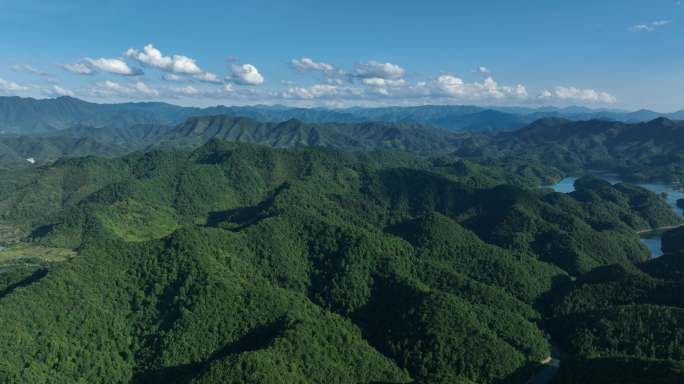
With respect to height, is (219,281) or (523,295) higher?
(219,281)

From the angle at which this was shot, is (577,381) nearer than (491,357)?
Yes

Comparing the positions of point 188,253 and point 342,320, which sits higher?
point 188,253

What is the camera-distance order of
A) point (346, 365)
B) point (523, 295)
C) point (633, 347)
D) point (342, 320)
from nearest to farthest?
point (346, 365) → point (633, 347) → point (342, 320) → point (523, 295)

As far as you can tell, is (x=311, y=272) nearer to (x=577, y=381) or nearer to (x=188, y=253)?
(x=188, y=253)

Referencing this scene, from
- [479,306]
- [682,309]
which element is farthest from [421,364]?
[682,309]

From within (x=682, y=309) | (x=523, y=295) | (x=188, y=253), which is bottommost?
(x=523, y=295)

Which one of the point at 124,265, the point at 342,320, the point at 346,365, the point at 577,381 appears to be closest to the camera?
the point at 577,381

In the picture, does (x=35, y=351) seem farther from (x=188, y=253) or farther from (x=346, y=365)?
(x=346, y=365)

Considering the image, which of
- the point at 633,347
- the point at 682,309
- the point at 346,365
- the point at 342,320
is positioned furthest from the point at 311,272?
the point at 682,309

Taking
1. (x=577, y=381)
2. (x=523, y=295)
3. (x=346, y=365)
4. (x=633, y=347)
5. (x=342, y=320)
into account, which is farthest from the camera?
(x=523, y=295)
